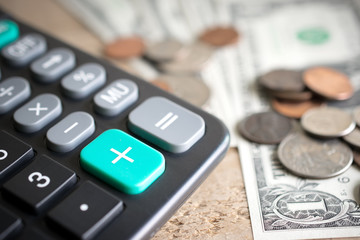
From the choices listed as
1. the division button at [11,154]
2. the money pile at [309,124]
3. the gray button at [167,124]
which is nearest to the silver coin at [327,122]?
the money pile at [309,124]

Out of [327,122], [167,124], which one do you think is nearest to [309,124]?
[327,122]

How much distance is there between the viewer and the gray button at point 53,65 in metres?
0.36

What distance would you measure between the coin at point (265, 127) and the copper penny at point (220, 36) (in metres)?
0.11

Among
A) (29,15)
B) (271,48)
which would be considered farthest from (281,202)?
(29,15)

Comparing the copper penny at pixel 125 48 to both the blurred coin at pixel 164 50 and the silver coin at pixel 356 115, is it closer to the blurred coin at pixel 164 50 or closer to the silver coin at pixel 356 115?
the blurred coin at pixel 164 50

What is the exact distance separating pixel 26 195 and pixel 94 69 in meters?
0.12

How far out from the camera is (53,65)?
368mm

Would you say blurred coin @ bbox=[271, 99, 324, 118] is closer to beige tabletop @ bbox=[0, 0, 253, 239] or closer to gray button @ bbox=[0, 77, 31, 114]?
beige tabletop @ bbox=[0, 0, 253, 239]

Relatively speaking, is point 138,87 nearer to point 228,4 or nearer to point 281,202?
point 281,202

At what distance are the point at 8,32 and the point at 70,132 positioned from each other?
146 mm

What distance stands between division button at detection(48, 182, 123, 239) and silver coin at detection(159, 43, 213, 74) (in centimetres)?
21

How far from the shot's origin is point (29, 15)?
0.54 m

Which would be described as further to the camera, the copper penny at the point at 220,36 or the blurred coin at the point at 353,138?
the copper penny at the point at 220,36

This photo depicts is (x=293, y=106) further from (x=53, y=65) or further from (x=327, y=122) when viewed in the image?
(x=53, y=65)
